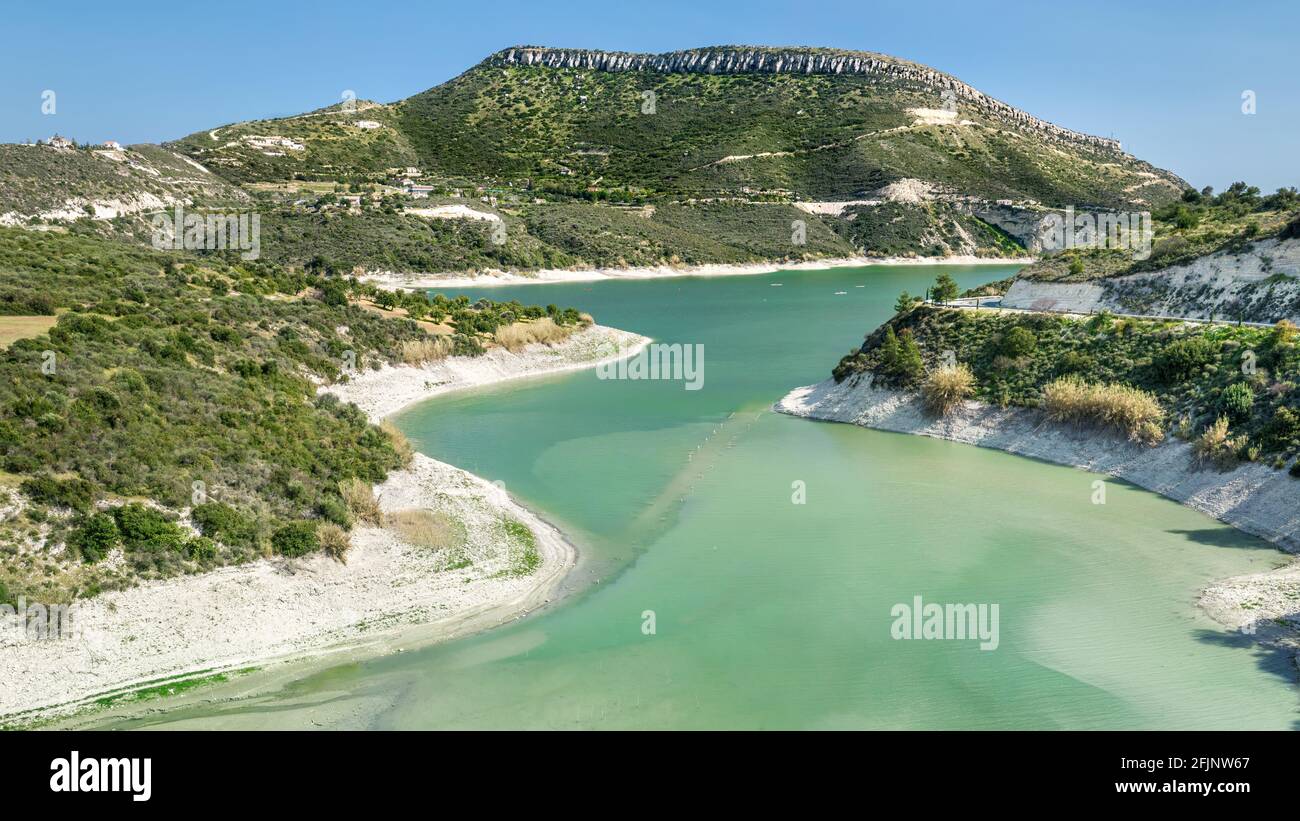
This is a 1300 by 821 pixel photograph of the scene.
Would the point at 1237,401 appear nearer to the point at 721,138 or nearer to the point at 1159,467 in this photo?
the point at 1159,467

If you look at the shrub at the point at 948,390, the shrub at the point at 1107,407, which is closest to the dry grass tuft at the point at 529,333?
the shrub at the point at 948,390

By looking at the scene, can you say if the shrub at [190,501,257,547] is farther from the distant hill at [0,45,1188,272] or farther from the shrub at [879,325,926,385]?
the distant hill at [0,45,1188,272]

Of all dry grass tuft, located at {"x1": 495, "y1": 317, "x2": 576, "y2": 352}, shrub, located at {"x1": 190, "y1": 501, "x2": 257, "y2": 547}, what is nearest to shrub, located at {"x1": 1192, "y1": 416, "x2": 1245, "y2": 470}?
shrub, located at {"x1": 190, "y1": 501, "x2": 257, "y2": 547}

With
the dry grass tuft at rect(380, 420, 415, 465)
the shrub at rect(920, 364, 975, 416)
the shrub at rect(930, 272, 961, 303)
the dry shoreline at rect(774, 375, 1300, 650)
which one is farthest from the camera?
the shrub at rect(930, 272, 961, 303)

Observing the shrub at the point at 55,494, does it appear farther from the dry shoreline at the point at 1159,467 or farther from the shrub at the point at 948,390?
the shrub at the point at 948,390

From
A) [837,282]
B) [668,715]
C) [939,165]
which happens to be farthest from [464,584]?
[939,165]

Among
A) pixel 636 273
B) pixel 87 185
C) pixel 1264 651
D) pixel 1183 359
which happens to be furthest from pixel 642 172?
pixel 1264 651
